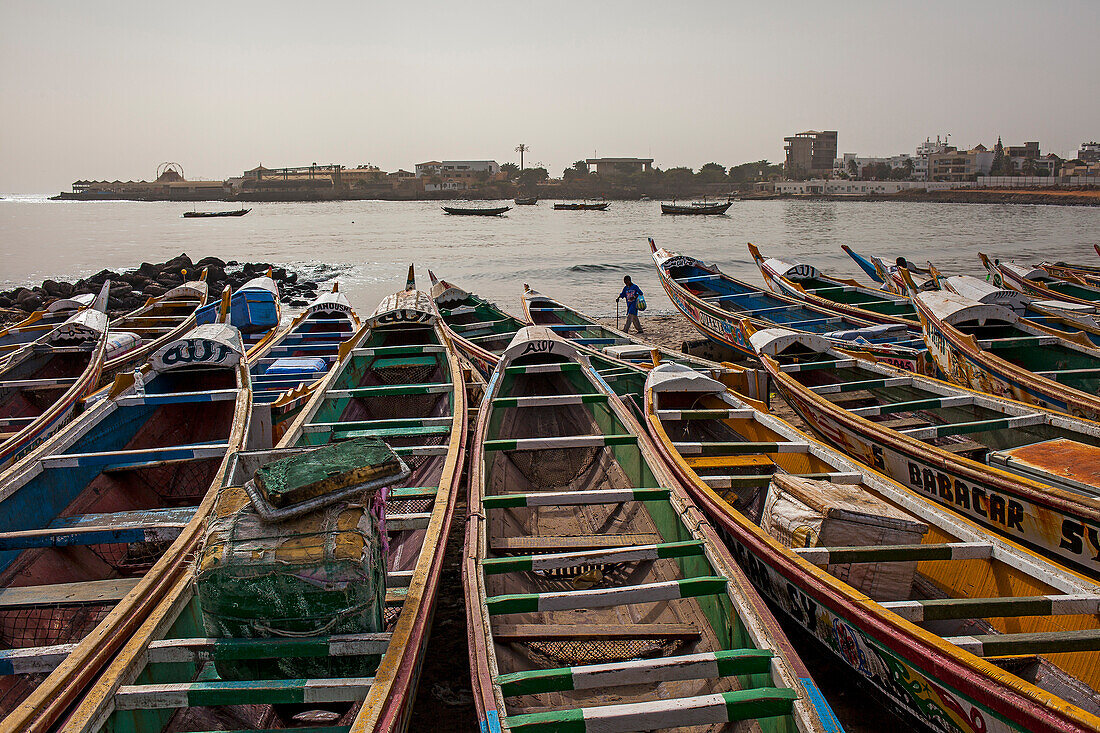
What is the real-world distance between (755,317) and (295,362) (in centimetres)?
954

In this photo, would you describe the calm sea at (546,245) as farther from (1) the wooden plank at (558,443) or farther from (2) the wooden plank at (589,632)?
(2) the wooden plank at (589,632)

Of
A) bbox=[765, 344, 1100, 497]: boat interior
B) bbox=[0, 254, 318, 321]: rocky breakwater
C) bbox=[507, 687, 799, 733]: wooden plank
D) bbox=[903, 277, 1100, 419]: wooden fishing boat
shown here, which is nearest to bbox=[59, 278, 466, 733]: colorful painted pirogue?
bbox=[507, 687, 799, 733]: wooden plank

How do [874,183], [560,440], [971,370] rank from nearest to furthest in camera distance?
1. [560,440]
2. [971,370]
3. [874,183]

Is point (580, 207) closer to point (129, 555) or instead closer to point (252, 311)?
point (252, 311)

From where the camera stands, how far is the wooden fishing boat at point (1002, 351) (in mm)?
8758

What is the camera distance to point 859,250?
158 ft

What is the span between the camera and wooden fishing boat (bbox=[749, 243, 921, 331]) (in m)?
14.8

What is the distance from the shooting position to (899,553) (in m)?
4.71

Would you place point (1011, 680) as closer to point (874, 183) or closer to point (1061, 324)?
point (1061, 324)

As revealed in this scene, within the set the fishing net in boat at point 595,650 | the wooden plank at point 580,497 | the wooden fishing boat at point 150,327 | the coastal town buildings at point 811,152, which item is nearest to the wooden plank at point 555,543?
the wooden plank at point 580,497

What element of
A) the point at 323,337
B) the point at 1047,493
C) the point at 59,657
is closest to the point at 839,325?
the point at 1047,493

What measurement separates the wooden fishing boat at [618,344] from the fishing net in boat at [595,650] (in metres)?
5.54

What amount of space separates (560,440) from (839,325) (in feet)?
32.6

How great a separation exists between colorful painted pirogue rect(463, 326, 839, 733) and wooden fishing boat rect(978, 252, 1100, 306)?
567 inches
